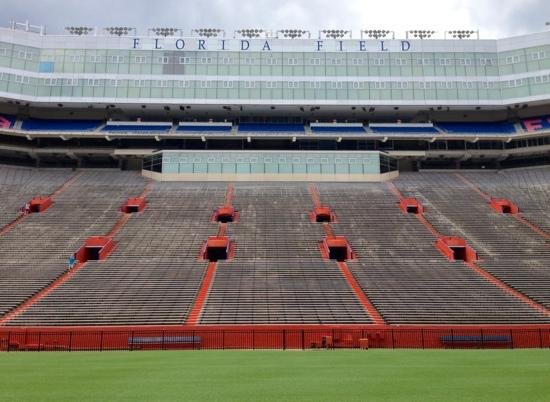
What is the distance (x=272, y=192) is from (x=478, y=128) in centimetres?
3253

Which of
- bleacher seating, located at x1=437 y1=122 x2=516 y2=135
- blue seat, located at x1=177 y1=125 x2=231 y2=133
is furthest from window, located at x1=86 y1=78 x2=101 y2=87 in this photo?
bleacher seating, located at x1=437 y1=122 x2=516 y2=135

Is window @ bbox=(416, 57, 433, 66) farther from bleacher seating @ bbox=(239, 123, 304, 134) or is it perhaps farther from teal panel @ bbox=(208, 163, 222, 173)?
teal panel @ bbox=(208, 163, 222, 173)

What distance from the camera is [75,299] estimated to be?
27.0 m

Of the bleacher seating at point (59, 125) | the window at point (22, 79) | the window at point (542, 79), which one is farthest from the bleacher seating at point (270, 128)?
the window at point (542, 79)

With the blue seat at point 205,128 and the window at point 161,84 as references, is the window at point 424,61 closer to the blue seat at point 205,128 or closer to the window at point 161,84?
the blue seat at point 205,128

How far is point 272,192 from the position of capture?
50.2 m

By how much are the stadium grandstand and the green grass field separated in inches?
249

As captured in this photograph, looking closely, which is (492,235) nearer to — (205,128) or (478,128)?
(478,128)

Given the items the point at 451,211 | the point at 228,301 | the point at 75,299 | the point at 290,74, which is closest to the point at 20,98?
the point at 290,74

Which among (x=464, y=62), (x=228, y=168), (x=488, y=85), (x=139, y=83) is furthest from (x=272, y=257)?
(x=464, y=62)

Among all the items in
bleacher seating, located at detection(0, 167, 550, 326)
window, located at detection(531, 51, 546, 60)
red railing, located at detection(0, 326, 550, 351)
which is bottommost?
red railing, located at detection(0, 326, 550, 351)

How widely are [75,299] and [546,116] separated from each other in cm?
6314

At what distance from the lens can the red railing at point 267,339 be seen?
2081 cm

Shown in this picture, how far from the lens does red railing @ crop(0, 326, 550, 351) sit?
819 inches
